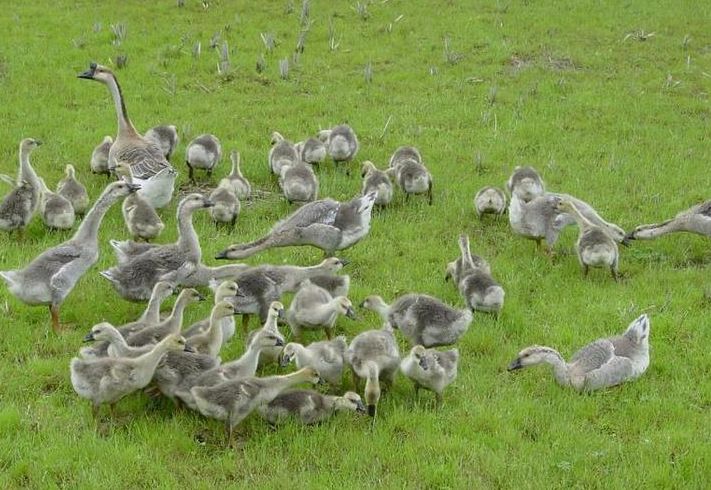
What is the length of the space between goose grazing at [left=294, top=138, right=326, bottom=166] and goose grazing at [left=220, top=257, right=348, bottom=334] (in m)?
5.04

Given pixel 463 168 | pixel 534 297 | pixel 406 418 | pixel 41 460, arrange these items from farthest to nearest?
pixel 463 168, pixel 534 297, pixel 406 418, pixel 41 460

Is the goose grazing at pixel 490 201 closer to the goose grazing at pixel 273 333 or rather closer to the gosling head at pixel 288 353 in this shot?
the goose grazing at pixel 273 333

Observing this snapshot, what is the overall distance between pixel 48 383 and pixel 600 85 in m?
14.8

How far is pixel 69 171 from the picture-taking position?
1345 cm

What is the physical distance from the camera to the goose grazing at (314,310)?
936 centimetres

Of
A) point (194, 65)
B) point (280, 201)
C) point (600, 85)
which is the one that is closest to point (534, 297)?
point (280, 201)

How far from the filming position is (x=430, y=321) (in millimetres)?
9445

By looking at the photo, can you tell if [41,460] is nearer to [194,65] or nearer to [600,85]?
[194,65]

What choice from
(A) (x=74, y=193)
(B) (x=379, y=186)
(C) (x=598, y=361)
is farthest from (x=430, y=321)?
(A) (x=74, y=193)

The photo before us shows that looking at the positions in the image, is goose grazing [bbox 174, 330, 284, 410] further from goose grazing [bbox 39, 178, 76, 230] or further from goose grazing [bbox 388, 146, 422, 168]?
goose grazing [bbox 388, 146, 422, 168]

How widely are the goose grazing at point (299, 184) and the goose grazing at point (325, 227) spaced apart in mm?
1649

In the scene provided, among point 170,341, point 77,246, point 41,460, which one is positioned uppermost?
point 77,246

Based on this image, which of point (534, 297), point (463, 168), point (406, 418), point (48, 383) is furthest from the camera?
point (463, 168)

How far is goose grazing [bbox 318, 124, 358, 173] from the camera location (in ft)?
50.4
